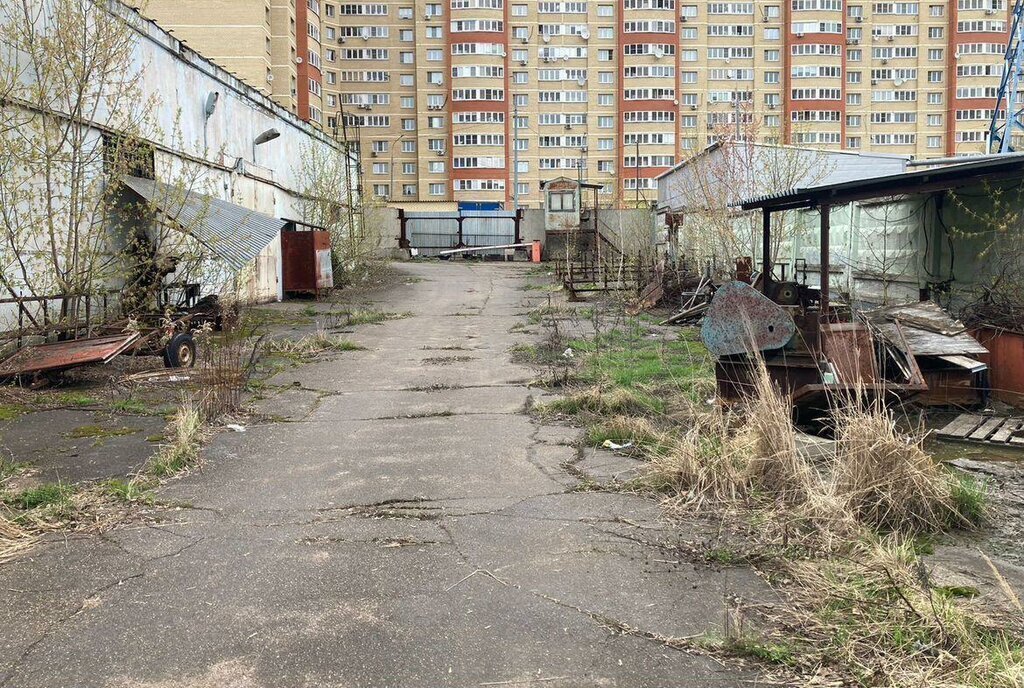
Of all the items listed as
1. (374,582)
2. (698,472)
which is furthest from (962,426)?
(374,582)

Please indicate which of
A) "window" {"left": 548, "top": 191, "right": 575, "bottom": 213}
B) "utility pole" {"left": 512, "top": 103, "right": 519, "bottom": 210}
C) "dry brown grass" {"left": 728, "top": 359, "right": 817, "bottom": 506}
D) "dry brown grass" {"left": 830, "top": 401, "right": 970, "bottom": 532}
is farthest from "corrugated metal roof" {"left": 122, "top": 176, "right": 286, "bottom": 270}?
"utility pole" {"left": 512, "top": 103, "right": 519, "bottom": 210}

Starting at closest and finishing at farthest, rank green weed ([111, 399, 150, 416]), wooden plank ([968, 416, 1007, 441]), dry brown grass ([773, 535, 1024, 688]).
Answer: dry brown grass ([773, 535, 1024, 688]), wooden plank ([968, 416, 1007, 441]), green weed ([111, 399, 150, 416])

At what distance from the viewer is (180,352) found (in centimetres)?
1123

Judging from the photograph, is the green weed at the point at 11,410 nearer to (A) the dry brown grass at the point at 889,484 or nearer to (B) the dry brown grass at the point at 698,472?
(B) the dry brown grass at the point at 698,472

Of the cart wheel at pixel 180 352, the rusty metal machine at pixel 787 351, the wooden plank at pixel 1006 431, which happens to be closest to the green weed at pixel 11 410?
the cart wheel at pixel 180 352

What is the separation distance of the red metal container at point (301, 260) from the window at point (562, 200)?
21350 millimetres

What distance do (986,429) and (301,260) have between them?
19.2m

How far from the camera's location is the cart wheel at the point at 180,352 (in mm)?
11086

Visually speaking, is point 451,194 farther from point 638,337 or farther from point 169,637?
point 169,637

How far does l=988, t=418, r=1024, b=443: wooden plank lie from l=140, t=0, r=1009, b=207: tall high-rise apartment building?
64.3 m

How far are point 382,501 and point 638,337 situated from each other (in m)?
9.67

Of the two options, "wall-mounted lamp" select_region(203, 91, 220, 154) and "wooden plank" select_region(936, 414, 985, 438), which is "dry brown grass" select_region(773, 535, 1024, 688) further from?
"wall-mounted lamp" select_region(203, 91, 220, 154)

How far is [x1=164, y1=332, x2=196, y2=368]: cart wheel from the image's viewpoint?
36.4ft

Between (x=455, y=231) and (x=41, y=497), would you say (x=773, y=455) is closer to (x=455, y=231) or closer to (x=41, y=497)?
(x=41, y=497)
